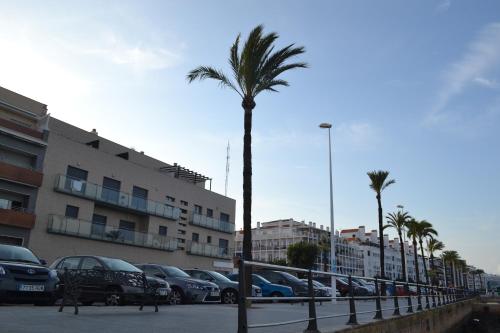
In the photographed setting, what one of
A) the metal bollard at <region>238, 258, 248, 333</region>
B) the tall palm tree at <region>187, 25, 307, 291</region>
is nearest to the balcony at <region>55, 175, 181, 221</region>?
the tall palm tree at <region>187, 25, 307, 291</region>

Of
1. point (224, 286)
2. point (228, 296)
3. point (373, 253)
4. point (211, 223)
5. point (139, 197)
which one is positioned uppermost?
point (373, 253)

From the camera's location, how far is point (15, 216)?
2886 centimetres

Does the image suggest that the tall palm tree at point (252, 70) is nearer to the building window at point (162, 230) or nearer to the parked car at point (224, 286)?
the parked car at point (224, 286)

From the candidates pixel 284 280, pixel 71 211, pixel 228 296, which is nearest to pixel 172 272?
pixel 228 296

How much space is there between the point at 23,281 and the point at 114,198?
2697 centimetres

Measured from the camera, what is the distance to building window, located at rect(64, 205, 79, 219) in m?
33.3

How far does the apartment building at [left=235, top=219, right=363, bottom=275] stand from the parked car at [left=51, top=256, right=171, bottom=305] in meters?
109

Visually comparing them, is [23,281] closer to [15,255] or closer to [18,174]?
[15,255]

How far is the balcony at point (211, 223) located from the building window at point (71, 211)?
13812 millimetres

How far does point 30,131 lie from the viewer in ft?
102

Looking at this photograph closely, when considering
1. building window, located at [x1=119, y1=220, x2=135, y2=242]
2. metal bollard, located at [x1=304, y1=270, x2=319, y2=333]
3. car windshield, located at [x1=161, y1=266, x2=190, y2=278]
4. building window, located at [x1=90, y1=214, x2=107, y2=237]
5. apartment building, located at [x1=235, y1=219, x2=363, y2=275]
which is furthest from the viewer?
apartment building, located at [x1=235, y1=219, x2=363, y2=275]

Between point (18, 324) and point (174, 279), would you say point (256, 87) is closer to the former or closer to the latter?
point (174, 279)

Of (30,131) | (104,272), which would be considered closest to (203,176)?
(30,131)

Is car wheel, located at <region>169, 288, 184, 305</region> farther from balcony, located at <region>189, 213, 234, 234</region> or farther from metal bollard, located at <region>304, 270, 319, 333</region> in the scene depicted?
balcony, located at <region>189, 213, 234, 234</region>
